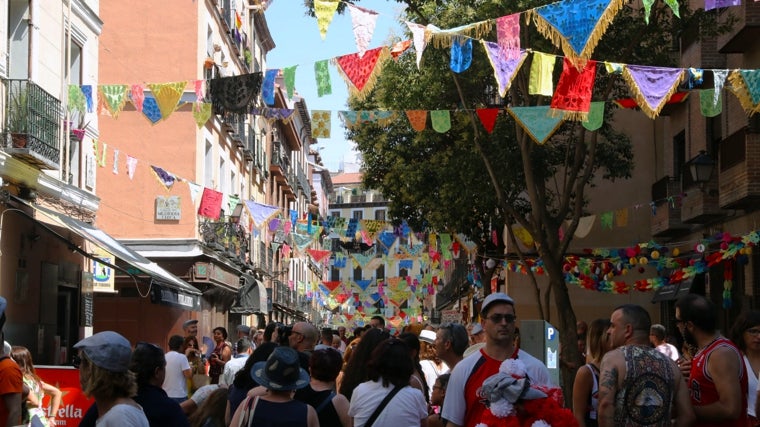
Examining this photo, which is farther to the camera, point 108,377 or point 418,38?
point 418,38

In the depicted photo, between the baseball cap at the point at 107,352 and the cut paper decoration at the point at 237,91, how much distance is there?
40.9ft

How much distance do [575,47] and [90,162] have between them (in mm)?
10322

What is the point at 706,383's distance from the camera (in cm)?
646

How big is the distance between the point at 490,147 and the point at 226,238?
10.9 metres

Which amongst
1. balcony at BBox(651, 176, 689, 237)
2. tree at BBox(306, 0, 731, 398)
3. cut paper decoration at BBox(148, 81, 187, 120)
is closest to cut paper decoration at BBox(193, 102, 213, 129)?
cut paper decoration at BBox(148, 81, 187, 120)

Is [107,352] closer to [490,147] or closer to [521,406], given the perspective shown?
[521,406]

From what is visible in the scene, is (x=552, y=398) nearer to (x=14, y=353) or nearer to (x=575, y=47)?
(x=14, y=353)

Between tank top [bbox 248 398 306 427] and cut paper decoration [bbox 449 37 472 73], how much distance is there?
33.7ft

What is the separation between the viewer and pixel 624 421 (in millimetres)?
5949

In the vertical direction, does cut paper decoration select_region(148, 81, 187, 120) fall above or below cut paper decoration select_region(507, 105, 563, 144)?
above

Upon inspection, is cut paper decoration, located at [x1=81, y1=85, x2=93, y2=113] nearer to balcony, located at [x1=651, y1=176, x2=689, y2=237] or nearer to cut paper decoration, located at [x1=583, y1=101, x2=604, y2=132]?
cut paper decoration, located at [x1=583, y1=101, x2=604, y2=132]

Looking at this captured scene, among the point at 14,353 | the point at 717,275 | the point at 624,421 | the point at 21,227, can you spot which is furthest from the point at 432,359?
the point at 717,275

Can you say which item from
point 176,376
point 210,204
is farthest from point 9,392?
point 210,204

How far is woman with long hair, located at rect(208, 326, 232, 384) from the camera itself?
15.9 meters
